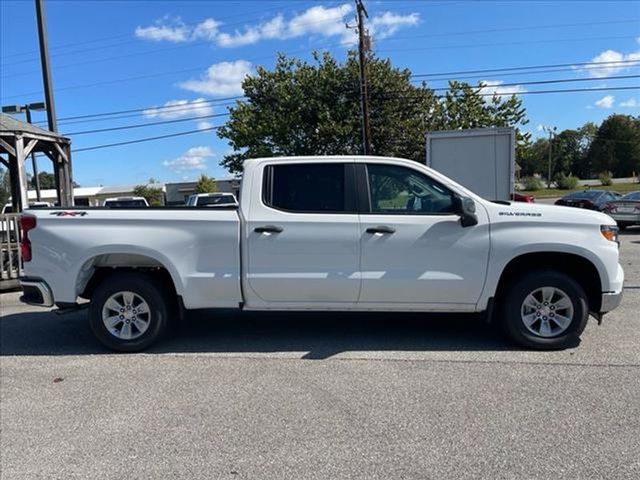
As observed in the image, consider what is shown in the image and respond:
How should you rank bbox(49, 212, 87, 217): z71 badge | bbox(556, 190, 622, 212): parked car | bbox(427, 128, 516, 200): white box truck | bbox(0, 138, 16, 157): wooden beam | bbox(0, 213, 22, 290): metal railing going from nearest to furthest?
bbox(49, 212, 87, 217): z71 badge, bbox(0, 213, 22, 290): metal railing, bbox(0, 138, 16, 157): wooden beam, bbox(427, 128, 516, 200): white box truck, bbox(556, 190, 622, 212): parked car

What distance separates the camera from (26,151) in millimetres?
12984

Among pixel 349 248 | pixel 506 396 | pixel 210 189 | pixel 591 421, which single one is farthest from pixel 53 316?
pixel 210 189

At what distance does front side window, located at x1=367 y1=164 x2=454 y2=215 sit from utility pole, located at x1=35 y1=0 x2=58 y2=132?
1344 centimetres

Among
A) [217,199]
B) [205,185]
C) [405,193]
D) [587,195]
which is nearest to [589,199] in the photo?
[587,195]

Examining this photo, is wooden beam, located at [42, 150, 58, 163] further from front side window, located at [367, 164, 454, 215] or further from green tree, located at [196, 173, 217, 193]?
green tree, located at [196, 173, 217, 193]

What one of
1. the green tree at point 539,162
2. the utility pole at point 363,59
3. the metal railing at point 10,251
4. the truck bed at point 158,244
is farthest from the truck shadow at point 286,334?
the green tree at point 539,162

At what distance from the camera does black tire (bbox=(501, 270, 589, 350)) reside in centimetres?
509

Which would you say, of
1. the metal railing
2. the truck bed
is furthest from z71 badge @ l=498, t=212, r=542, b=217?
the metal railing

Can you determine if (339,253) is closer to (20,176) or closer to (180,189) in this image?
(20,176)

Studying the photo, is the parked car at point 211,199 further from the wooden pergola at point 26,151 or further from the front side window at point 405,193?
the front side window at point 405,193

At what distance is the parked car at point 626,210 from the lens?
1739cm

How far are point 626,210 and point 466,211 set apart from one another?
Result: 50.2 ft

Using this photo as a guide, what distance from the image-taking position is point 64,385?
461 centimetres

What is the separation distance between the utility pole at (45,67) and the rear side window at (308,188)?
41.9 feet
